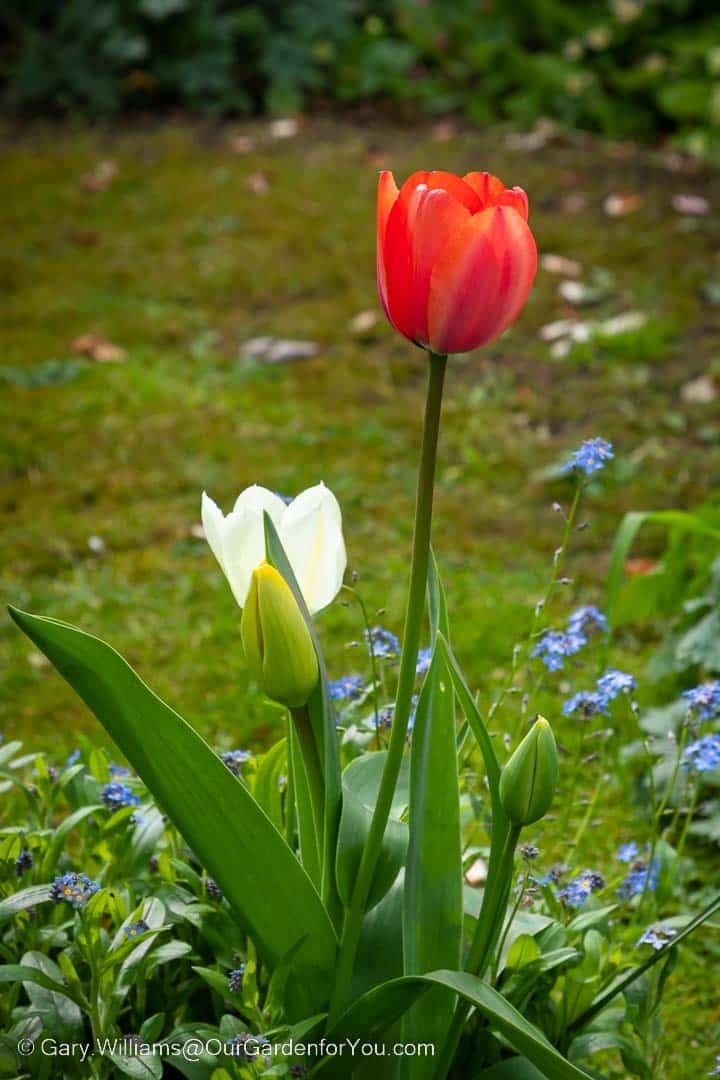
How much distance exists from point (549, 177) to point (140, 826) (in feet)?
12.9

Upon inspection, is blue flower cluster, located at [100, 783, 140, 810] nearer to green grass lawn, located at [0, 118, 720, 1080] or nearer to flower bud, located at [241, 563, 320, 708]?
flower bud, located at [241, 563, 320, 708]

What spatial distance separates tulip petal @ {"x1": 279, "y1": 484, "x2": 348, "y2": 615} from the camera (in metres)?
1.18

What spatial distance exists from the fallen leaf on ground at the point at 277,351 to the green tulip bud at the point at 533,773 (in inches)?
115

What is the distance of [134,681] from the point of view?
1.09 m

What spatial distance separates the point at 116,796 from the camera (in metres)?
1.46

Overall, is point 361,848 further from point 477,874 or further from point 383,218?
point 477,874

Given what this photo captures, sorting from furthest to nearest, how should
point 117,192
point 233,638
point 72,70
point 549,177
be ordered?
point 72,70, point 117,192, point 549,177, point 233,638

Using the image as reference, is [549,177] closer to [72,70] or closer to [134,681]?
[72,70]

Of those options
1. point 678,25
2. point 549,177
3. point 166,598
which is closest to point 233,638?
point 166,598

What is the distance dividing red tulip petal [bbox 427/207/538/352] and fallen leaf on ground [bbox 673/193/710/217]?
12.6ft

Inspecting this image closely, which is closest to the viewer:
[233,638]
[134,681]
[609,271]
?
[134,681]

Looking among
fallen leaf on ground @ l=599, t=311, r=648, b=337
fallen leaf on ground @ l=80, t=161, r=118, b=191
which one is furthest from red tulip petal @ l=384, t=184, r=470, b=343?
fallen leaf on ground @ l=80, t=161, r=118, b=191

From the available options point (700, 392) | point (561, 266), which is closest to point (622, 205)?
point (561, 266)

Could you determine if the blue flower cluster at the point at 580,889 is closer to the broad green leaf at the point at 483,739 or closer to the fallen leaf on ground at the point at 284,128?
the broad green leaf at the point at 483,739
